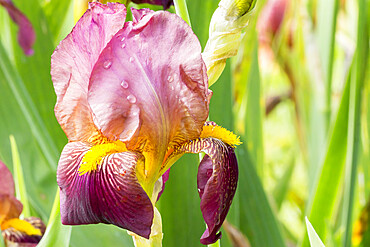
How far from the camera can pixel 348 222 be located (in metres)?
0.58

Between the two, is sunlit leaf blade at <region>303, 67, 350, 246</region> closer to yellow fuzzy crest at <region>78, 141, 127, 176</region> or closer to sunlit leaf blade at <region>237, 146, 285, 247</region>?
sunlit leaf blade at <region>237, 146, 285, 247</region>

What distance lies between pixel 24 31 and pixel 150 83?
37 centimetres

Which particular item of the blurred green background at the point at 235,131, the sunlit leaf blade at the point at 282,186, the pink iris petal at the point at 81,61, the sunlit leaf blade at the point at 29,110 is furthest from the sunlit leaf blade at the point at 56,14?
the sunlit leaf blade at the point at 282,186

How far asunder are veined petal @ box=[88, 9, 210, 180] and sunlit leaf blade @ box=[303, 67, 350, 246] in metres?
0.29

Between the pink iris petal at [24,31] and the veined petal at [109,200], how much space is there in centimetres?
37

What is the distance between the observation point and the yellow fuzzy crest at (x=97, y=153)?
1.12ft

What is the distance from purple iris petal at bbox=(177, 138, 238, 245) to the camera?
0.35 metres

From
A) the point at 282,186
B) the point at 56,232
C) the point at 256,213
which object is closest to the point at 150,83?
the point at 56,232

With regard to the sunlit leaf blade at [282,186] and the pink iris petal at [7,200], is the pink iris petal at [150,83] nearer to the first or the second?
the pink iris petal at [7,200]

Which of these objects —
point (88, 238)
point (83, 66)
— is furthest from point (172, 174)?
point (83, 66)

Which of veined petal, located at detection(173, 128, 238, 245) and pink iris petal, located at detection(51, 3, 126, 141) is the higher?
pink iris petal, located at detection(51, 3, 126, 141)

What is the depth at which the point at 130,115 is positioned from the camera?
0.37 m

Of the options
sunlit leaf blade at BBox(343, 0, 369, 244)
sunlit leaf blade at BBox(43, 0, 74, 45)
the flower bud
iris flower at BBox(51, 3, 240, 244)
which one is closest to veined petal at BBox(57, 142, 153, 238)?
iris flower at BBox(51, 3, 240, 244)

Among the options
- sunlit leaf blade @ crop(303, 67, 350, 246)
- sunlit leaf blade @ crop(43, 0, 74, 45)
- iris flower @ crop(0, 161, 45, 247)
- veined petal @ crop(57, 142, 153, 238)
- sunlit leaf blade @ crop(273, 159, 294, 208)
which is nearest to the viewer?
veined petal @ crop(57, 142, 153, 238)
